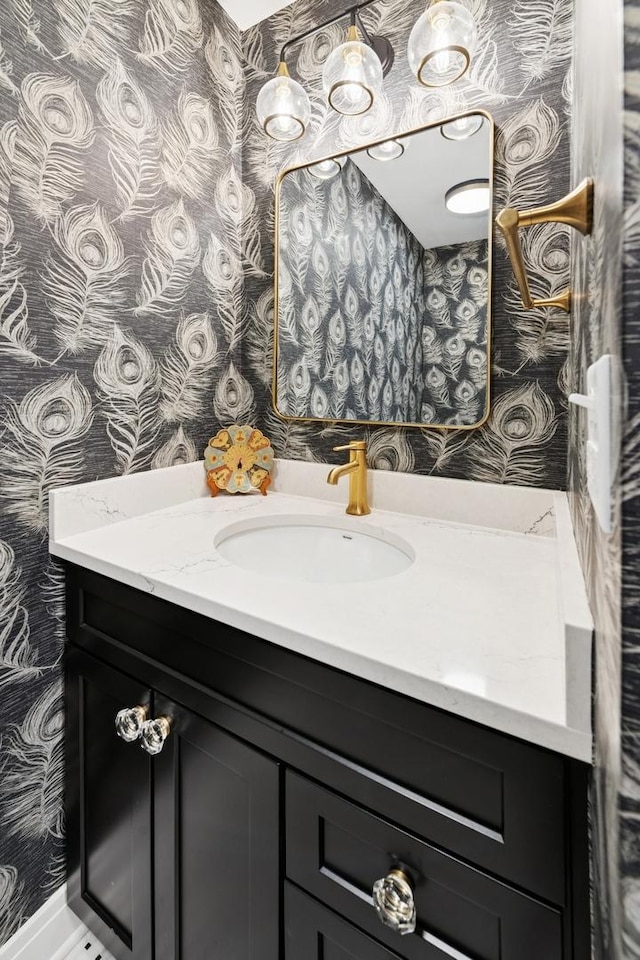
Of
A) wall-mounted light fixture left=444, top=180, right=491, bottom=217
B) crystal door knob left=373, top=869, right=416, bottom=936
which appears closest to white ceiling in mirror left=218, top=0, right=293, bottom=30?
wall-mounted light fixture left=444, top=180, right=491, bottom=217

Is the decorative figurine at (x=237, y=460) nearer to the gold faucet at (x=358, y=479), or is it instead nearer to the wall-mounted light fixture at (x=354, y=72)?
the gold faucet at (x=358, y=479)

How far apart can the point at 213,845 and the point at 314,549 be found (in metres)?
0.63

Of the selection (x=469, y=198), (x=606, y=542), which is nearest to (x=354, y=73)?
(x=469, y=198)

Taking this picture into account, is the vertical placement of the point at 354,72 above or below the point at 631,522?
above

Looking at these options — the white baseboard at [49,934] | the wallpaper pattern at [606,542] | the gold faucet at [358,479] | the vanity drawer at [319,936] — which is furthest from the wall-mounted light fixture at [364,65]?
the white baseboard at [49,934]

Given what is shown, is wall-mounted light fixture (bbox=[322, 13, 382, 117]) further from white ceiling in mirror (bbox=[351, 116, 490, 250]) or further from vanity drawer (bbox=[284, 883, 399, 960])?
vanity drawer (bbox=[284, 883, 399, 960])

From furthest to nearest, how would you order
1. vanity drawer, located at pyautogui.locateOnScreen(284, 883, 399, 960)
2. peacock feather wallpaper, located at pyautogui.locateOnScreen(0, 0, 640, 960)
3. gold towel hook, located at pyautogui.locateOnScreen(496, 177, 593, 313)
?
peacock feather wallpaper, located at pyautogui.locateOnScreen(0, 0, 640, 960) < vanity drawer, located at pyautogui.locateOnScreen(284, 883, 399, 960) < gold towel hook, located at pyautogui.locateOnScreen(496, 177, 593, 313)

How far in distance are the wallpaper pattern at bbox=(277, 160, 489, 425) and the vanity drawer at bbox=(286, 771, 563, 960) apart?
0.86 meters

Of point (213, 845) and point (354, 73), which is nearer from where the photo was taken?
point (213, 845)

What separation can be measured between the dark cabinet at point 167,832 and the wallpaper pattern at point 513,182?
2.64 ft

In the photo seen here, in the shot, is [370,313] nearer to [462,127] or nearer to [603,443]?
[462,127]

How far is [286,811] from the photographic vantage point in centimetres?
74

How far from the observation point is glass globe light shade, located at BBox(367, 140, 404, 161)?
1226 millimetres

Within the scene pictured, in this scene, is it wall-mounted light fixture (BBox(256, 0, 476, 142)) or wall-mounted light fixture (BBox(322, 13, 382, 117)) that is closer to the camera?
wall-mounted light fixture (BBox(256, 0, 476, 142))
